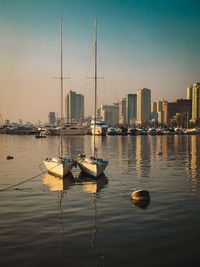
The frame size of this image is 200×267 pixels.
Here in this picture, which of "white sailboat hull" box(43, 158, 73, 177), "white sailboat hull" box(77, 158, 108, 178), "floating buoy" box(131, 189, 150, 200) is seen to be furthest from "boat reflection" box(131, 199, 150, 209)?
"white sailboat hull" box(43, 158, 73, 177)

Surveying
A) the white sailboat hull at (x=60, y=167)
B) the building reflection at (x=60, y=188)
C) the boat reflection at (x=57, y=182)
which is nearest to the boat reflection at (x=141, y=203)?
the building reflection at (x=60, y=188)

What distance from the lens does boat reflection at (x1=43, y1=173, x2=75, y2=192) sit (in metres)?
36.6

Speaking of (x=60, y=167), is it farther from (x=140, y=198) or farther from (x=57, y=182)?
(x=140, y=198)

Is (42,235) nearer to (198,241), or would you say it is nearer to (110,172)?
(198,241)

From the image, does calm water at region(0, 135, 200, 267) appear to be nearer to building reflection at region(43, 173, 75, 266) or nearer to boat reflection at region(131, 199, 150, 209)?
building reflection at region(43, 173, 75, 266)

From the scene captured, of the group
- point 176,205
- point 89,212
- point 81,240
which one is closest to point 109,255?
point 81,240

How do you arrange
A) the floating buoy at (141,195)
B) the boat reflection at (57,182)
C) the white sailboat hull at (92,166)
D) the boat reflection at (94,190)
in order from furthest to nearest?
the white sailboat hull at (92,166) → the boat reflection at (57,182) → the floating buoy at (141,195) → the boat reflection at (94,190)

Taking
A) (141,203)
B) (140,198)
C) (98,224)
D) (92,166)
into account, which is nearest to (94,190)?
(92,166)

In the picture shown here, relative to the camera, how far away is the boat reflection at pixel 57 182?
120ft

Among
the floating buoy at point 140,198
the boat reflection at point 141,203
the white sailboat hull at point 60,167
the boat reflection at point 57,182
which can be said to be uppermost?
the white sailboat hull at point 60,167

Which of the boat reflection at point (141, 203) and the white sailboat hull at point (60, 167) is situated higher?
the white sailboat hull at point (60, 167)

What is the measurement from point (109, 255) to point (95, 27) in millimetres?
37017

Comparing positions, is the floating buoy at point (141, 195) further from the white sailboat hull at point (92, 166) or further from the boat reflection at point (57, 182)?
the white sailboat hull at point (92, 166)

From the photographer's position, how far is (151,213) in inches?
1012
